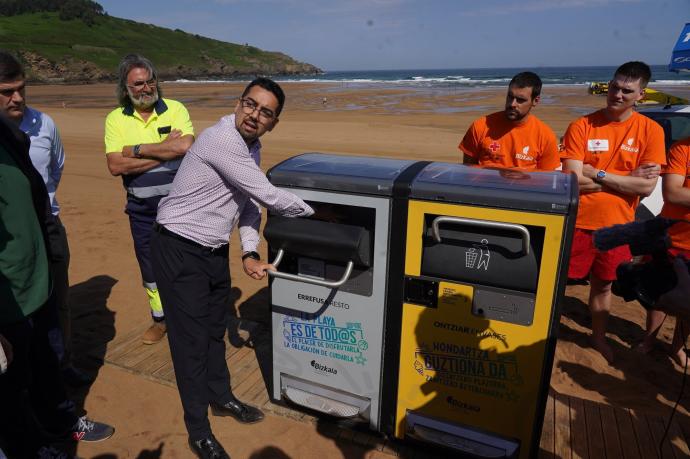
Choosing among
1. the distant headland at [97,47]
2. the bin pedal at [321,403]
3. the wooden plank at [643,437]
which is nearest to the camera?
the wooden plank at [643,437]

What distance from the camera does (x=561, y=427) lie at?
274cm

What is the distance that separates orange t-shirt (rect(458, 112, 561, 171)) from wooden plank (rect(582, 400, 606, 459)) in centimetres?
156

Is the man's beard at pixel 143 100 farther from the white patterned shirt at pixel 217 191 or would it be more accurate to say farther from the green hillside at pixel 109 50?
the green hillside at pixel 109 50

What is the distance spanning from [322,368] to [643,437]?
6.00ft

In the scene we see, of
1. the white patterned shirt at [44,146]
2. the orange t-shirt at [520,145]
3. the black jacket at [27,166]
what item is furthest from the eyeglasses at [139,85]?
the orange t-shirt at [520,145]

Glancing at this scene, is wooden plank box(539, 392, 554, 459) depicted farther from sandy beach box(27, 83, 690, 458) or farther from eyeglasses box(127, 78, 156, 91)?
eyeglasses box(127, 78, 156, 91)

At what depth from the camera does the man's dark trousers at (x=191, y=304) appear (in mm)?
2373

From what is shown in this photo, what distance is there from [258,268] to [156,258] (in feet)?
1.70

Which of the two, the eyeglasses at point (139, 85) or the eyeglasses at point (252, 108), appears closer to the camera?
the eyeglasses at point (252, 108)

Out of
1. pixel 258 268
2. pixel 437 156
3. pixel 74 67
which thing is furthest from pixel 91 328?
pixel 74 67

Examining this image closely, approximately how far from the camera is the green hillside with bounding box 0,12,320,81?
6059cm

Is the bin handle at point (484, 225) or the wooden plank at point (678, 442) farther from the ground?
the bin handle at point (484, 225)

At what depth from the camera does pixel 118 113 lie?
3.21 metres

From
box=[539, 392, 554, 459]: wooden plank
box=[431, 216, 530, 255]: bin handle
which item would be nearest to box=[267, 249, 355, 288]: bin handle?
box=[431, 216, 530, 255]: bin handle
